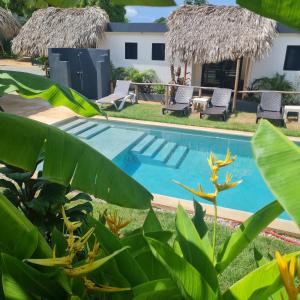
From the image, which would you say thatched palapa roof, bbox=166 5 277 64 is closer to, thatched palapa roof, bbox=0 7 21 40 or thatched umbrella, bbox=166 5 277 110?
thatched umbrella, bbox=166 5 277 110

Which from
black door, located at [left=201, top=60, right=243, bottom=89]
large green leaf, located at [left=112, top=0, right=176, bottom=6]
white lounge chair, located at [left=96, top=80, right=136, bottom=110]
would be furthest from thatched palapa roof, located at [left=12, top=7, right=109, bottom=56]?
large green leaf, located at [left=112, top=0, right=176, bottom=6]

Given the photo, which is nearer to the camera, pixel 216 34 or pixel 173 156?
pixel 173 156

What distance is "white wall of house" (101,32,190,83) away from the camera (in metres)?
15.9

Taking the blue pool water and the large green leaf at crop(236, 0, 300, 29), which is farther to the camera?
the blue pool water

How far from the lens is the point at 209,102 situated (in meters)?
12.9

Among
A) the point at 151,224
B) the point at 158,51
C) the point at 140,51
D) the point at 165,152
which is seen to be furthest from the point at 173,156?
the point at 140,51

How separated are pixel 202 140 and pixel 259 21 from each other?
627 centimetres

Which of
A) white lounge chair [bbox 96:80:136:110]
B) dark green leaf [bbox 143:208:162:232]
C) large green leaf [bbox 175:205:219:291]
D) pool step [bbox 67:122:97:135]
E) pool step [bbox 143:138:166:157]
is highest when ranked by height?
large green leaf [bbox 175:205:219:291]

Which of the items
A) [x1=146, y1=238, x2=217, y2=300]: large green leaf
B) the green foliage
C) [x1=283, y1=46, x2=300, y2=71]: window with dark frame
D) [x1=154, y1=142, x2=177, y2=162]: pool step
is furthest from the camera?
[x1=283, y1=46, x2=300, y2=71]: window with dark frame

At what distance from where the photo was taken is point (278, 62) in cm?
1420

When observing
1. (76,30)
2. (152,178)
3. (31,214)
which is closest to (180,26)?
(76,30)

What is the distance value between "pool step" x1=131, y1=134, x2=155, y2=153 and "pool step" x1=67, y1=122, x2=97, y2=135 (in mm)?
2220

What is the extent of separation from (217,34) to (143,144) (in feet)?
21.9

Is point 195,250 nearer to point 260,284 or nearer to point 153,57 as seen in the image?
point 260,284
